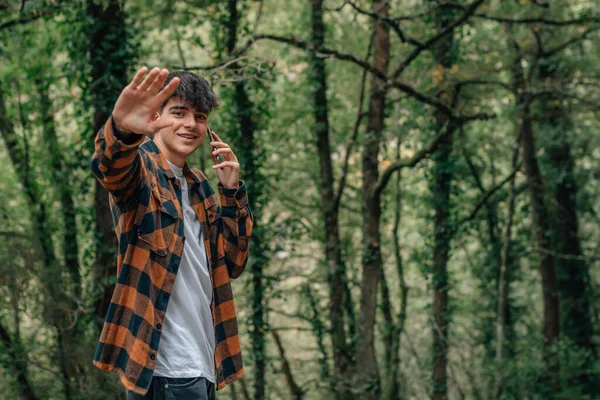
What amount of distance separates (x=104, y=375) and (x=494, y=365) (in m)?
7.08

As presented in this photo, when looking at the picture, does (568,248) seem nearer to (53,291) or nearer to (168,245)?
(53,291)

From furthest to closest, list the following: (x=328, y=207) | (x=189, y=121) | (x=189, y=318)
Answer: (x=328, y=207), (x=189, y=121), (x=189, y=318)

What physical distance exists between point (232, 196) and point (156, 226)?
462mm

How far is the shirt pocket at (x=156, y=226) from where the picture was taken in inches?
97.0

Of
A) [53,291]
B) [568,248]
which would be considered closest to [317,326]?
[568,248]

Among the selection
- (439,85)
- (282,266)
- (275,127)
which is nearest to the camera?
(439,85)

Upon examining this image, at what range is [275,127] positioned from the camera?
12.3m

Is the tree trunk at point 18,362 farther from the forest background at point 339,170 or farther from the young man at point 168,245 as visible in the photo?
the young man at point 168,245

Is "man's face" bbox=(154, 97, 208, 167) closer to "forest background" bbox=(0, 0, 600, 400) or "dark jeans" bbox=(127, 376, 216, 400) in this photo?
"dark jeans" bbox=(127, 376, 216, 400)

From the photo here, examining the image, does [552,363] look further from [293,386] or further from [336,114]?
[336,114]

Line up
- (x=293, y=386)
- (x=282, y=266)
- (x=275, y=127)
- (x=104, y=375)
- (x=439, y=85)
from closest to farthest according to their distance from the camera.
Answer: (x=104, y=375) → (x=439, y=85) → (x=293, y=386) → (x=282, y=266) → (x=275, y=127)

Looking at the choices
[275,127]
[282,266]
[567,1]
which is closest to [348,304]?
[282,266]

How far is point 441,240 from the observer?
10.4 meters

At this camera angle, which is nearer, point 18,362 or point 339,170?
point 18,362
